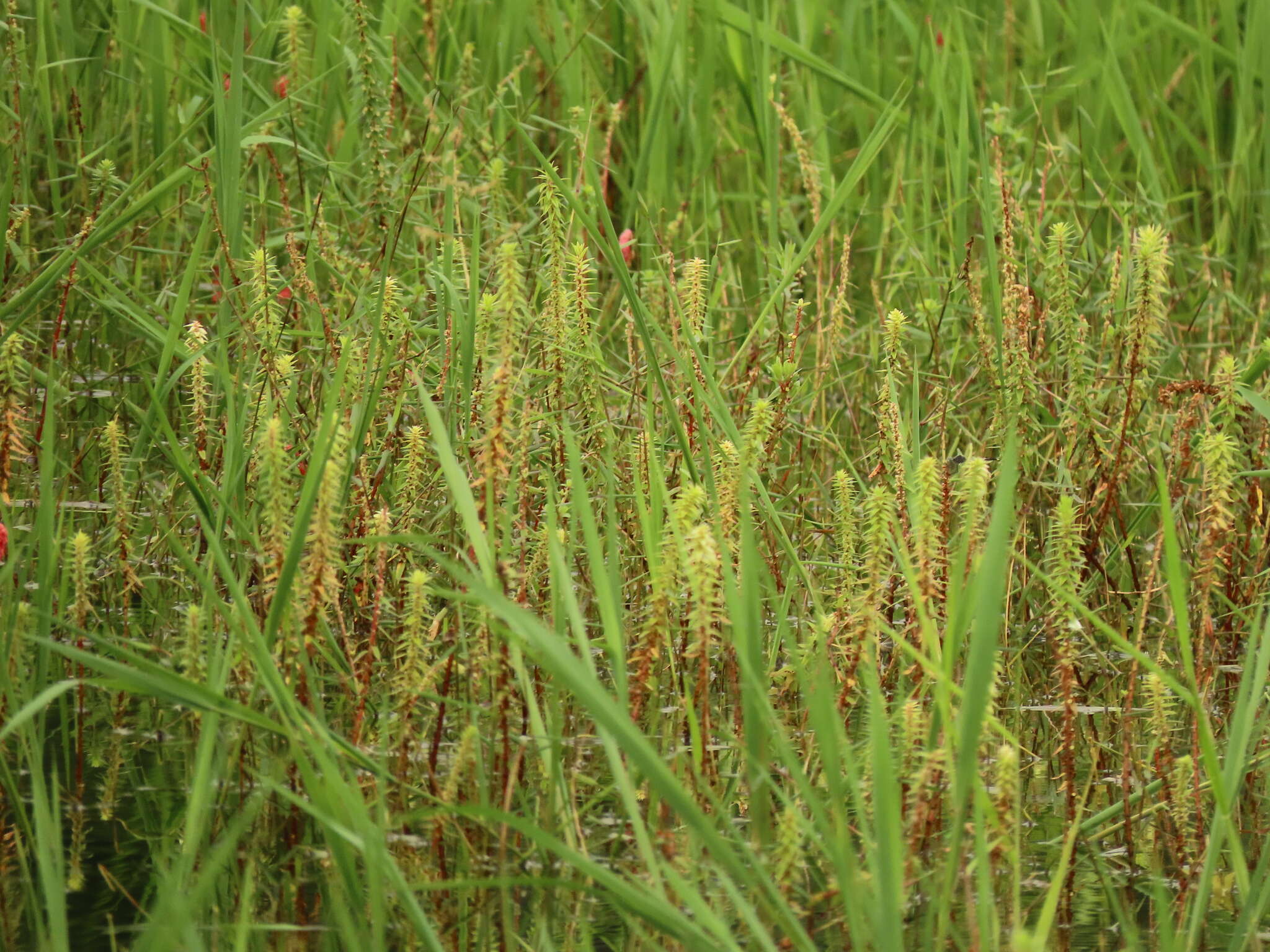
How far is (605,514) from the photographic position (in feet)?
9.07

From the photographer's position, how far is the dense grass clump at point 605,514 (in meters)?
1.82

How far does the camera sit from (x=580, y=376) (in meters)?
2.69

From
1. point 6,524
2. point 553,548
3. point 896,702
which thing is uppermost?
point 553,548

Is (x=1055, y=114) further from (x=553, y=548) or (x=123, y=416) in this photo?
(x=553, y=548)

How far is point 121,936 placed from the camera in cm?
186

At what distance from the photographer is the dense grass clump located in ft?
5.97

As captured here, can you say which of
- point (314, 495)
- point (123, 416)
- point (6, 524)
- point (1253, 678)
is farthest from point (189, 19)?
point (1253, 678)

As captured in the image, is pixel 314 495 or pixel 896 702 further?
pixel 896 702

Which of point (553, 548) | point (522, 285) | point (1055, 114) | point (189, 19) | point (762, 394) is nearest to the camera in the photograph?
point (553, 548)

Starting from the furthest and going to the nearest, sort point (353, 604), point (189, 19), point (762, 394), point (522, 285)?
point (189, 19)
point (762, 394)
point (353, 604)
point (522, 285)

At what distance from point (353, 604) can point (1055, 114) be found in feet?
9.07

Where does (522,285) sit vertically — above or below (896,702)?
above

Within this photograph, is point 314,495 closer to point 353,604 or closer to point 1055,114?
point 353,604

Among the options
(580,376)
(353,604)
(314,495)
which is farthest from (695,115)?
(314,495)
